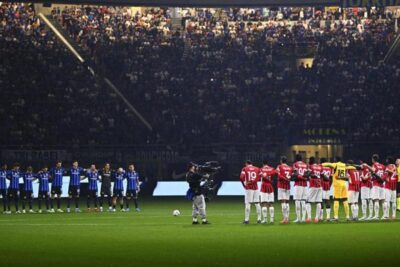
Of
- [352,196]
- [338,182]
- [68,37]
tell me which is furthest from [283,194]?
[68,37]

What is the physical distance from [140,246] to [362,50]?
44674 mm

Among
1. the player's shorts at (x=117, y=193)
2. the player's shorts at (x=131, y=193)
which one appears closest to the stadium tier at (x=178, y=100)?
the player's shorts at (x=117, y=193)

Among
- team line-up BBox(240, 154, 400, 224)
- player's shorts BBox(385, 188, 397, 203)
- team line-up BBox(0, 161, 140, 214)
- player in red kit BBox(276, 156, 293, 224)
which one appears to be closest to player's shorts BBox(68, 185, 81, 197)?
team line-up BBox(0, 161, 140, 214)

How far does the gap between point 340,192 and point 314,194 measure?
1564 millimetres

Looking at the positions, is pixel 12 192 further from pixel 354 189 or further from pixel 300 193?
pixel 354 189

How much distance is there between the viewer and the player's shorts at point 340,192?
38.4 m

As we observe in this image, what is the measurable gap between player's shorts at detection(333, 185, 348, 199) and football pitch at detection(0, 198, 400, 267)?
153 cm

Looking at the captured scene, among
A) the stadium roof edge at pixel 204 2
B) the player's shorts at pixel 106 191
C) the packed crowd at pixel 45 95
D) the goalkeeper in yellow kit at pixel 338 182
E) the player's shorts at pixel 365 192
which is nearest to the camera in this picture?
the goalkeeper in yellow kit at pixel 338 182

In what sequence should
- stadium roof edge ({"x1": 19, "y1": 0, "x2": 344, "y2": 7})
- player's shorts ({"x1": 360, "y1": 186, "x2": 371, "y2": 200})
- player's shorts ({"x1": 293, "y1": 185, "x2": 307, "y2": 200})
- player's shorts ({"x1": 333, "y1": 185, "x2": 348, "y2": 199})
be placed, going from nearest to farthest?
player's shorts ({"x1": 293, "y1": 185, "x2": 307, "y2": 200}) < player's shorts ({"x1": 333, "y1": 185, "x2": 348, "y2": 199}) < player's shorts ({"x1": 360, "y1": 186, "x2": 371, "y2": 200}) < stadium roof edge ({"x1": 19, "y1": 0, "x2": 344, "y2": 7})

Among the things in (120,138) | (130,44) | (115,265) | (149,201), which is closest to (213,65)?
(130,44)

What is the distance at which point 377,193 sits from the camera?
39.0 m

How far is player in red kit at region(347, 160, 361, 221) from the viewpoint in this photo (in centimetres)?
3831

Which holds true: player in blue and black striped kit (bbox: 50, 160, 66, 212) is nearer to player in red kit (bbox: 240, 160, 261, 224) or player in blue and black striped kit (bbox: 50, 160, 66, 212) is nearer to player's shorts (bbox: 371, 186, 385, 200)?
player in red kit (bbox: 240, 160, 261, 224)

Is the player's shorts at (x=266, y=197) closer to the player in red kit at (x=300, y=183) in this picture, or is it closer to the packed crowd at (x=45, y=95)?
the player in red kit at (x=300, y=183)
